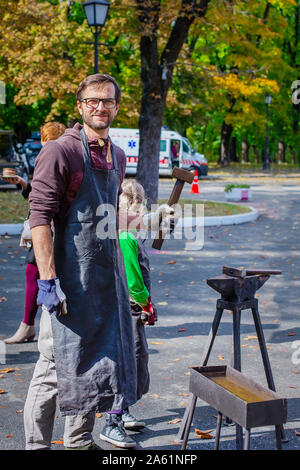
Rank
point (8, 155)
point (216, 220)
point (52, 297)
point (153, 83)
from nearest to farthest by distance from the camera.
Result: point (52, 297) → point (216, 220) → point (153, 83) → point (8, 155)

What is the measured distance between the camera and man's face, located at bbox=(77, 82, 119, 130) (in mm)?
3428

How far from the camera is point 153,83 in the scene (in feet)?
56.4

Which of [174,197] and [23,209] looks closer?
[174,197]

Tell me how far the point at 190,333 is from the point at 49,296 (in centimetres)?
359

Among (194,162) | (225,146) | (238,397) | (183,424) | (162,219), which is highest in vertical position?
(225,146)

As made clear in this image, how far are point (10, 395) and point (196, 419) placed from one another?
1440 mm

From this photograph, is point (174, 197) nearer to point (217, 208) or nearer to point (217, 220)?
point (217, 220)

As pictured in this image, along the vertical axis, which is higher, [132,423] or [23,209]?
[23,209]

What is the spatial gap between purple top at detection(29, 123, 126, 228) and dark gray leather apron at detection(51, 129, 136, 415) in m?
0.04

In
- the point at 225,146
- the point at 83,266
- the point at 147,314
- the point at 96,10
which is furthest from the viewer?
the point at 225,146

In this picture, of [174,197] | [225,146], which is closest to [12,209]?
[174,197]

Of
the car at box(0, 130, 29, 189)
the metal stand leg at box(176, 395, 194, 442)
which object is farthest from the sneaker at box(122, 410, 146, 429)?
the car at box(0, 130, 29, 189)

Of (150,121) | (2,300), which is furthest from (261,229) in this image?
(2,300)
